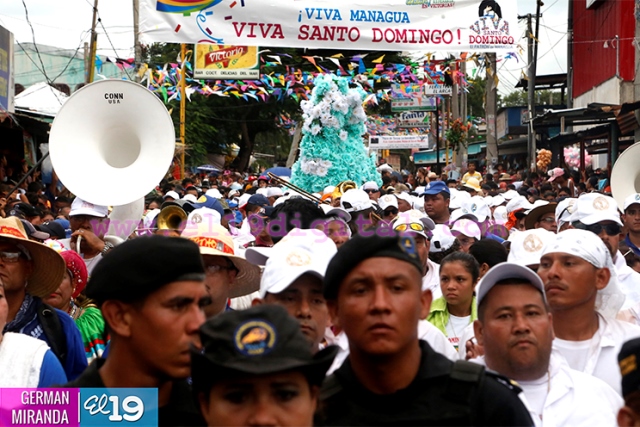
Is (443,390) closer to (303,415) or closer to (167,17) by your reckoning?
(303,415)

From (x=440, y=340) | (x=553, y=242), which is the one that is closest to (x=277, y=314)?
(x=440, y=340)

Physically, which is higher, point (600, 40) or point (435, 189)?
point (600, 40)

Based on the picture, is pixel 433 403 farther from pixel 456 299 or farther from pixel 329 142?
pixel 329 142

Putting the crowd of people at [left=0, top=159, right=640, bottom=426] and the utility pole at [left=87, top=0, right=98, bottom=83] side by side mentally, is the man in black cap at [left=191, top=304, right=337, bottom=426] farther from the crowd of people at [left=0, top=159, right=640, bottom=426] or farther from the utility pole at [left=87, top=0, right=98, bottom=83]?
the utility pole at [left=87, top=0, right=98, bottom=83]

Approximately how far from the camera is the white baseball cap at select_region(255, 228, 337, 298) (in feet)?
12.4

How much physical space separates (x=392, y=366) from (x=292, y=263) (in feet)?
3.57

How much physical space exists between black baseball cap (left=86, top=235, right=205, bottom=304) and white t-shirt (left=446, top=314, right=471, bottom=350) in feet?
9.80

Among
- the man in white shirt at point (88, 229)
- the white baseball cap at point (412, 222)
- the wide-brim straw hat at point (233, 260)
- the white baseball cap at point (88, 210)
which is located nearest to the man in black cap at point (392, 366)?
the wide-brim straw hat at point (233, 260)

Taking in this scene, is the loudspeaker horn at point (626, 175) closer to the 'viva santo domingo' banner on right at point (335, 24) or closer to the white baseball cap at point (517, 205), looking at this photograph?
the white baseball cap at point (517, 205)

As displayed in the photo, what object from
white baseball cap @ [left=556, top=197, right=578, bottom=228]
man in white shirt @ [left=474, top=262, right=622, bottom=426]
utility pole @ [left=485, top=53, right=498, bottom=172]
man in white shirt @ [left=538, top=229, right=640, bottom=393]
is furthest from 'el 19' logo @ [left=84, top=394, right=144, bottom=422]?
utility pole @ [left=485, top=53, right=498, bottom=172]

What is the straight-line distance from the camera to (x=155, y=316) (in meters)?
2.91

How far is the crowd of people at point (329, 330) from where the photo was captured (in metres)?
2.53

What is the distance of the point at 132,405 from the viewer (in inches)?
119

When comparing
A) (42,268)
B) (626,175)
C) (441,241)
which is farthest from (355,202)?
(42,268)
